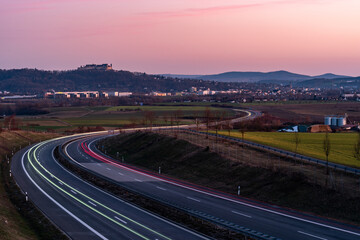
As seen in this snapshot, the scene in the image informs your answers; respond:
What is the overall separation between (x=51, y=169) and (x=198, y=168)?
76.6 feet

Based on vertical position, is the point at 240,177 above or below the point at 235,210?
above

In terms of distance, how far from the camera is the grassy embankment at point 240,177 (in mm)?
34125

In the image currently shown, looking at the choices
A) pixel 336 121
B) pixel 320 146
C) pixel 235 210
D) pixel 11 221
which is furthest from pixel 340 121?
pixel 11 221

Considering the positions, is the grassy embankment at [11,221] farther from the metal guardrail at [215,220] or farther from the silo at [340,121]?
the silo at [340,121]

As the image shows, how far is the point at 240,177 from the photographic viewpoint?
4578 cm

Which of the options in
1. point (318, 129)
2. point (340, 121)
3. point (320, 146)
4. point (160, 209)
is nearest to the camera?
point (160, 209)

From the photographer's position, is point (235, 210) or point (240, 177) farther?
point (240, 177)

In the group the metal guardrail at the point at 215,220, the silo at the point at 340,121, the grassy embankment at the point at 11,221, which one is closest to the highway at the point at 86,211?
the grassy embankment at the point at 11,221

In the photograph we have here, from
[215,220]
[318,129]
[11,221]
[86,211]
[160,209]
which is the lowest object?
[86,211]

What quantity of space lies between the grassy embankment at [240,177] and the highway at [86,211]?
11.7 m

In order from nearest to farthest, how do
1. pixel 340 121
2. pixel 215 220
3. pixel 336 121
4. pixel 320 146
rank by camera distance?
1. pixel 215 220
2. pixel 320 146
3. pixel 340 121
4. pixel 336 121

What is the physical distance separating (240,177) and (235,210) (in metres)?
11.3

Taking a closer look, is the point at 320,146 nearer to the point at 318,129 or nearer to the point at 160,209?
the point at 318,129

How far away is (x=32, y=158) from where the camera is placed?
72875 mm
